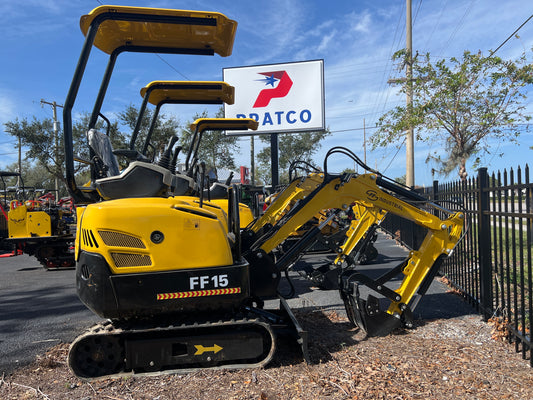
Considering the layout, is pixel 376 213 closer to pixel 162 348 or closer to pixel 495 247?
pixel 495 247

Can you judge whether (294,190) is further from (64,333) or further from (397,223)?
(397,223)

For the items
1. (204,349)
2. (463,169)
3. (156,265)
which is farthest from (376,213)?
(463,169)

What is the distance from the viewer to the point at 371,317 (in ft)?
14.6

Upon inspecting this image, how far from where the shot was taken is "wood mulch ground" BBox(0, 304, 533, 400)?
130 inches

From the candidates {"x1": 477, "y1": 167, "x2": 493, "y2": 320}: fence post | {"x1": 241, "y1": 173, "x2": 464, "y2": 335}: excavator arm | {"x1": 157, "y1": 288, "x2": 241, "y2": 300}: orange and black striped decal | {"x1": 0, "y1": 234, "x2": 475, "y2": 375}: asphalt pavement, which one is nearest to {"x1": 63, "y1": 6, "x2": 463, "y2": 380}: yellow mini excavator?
{"x1": 157, "y1": 288, "x2": 241, "y2": 300}: orange and black striped decal

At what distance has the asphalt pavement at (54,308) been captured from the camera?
4859 millimetres

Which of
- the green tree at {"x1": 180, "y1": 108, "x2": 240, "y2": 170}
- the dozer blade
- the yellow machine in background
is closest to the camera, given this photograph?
the dozer blade

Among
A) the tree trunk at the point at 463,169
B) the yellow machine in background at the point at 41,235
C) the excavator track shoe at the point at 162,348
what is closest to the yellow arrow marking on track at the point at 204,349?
the excavator track shoe at the point at 162,348

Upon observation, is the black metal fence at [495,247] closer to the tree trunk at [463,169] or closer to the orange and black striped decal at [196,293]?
the orange and black striped decal at [196,293]

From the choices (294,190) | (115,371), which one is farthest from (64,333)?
(294,190)

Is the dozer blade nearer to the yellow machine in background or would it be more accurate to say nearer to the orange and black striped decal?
the orange and black striped decal

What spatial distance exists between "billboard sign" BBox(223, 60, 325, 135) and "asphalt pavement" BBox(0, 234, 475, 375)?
5.46 metres

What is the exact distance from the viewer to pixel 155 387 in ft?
11.5

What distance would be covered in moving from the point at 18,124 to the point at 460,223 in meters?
29.5
